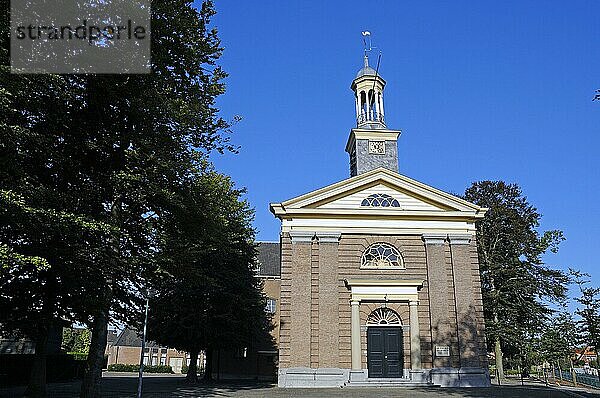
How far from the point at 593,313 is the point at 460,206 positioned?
12414 millimetres

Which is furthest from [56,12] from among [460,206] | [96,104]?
[460,206]

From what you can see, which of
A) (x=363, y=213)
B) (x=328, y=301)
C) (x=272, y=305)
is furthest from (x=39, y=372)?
(x=272, y=305)

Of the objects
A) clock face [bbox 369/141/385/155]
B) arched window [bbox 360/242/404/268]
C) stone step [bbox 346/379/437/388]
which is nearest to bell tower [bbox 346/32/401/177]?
clock face [bbox 369/141/385/155]

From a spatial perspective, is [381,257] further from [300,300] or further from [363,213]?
[300,300]

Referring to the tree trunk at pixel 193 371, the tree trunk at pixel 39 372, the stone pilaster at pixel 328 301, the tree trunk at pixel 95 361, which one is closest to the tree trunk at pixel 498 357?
the stone pilaster at pixel 328 301

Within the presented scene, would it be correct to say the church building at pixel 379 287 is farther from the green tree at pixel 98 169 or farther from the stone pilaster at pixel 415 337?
the green tree at pixel 98 169

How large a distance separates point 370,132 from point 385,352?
1314 centimetres

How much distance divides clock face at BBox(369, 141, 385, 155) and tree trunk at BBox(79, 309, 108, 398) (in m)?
19.7

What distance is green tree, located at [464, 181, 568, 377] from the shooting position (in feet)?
114

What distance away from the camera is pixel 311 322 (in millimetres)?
25438

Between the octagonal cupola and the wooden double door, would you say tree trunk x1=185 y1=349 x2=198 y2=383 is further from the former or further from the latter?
the octagonal cupola

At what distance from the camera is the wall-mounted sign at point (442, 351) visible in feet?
83.6

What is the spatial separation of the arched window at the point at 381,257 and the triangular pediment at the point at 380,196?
191 cm

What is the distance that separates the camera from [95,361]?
16125 millimetres
